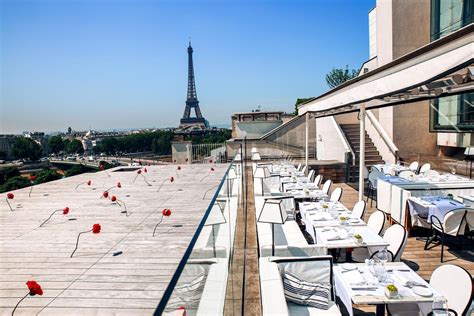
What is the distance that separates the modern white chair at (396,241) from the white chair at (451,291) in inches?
36.9

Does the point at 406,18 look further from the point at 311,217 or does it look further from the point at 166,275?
the point at 166,275

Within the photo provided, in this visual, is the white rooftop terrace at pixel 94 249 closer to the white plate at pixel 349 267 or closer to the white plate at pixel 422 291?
the white plate at pixel 349 267

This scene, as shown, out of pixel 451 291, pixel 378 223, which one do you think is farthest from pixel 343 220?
pixel 451 291

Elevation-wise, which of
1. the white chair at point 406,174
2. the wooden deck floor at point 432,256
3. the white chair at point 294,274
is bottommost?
the wooden deck floor at point 432,256

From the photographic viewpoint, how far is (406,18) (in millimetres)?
14273

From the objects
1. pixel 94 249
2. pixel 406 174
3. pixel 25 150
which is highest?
pixel 406 174

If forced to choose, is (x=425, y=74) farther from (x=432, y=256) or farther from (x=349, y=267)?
(x=432, y=256)

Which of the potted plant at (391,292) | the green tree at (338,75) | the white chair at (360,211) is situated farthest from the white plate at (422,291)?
the green tree at (338,75)

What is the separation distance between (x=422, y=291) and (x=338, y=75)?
94.7ft

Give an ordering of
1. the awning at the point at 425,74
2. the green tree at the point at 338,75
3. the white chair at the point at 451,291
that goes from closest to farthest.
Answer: the awning at the point at 425,74 → the white chair at the point at 451,291 → the green tree at the point at 338,75

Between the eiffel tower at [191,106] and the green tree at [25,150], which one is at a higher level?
the eiffel tower at [191,106]

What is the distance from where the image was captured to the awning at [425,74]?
273 centimetres

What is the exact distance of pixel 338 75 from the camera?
29703 millimetres

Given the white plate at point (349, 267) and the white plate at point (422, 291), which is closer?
the white plate at point (422, 291)
